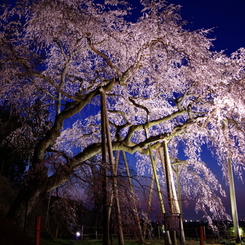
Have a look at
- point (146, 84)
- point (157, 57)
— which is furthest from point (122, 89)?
point (157, 57)

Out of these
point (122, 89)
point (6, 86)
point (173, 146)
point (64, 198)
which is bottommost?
point (64, 198)

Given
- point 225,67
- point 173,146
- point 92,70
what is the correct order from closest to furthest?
point 225,67 → point 92,70 → point 173,146

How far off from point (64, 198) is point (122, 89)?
6047 millimetres

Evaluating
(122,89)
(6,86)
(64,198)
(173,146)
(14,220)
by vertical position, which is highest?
(122,89)

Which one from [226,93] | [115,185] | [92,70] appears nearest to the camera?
[115,185]

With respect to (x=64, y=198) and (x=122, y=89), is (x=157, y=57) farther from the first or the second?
(x=64, y=198)

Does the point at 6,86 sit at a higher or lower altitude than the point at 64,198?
higher

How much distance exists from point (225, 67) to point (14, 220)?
8.18 meters

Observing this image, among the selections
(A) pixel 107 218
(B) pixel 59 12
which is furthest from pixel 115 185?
(B) pixel 59 12

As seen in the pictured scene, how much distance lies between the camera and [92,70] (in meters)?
10.5

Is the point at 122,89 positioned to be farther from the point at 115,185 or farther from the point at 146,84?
the point at 115,185

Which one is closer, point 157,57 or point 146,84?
point 157,57

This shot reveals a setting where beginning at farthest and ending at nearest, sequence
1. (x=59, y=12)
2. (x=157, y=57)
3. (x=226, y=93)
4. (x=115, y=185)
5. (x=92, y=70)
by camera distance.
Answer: (x=92, y=70) → (x=157, y=57) → (x=226, y=93) → (x=59, y=12) → (x=115, y=185)

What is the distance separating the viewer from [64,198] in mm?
6246
